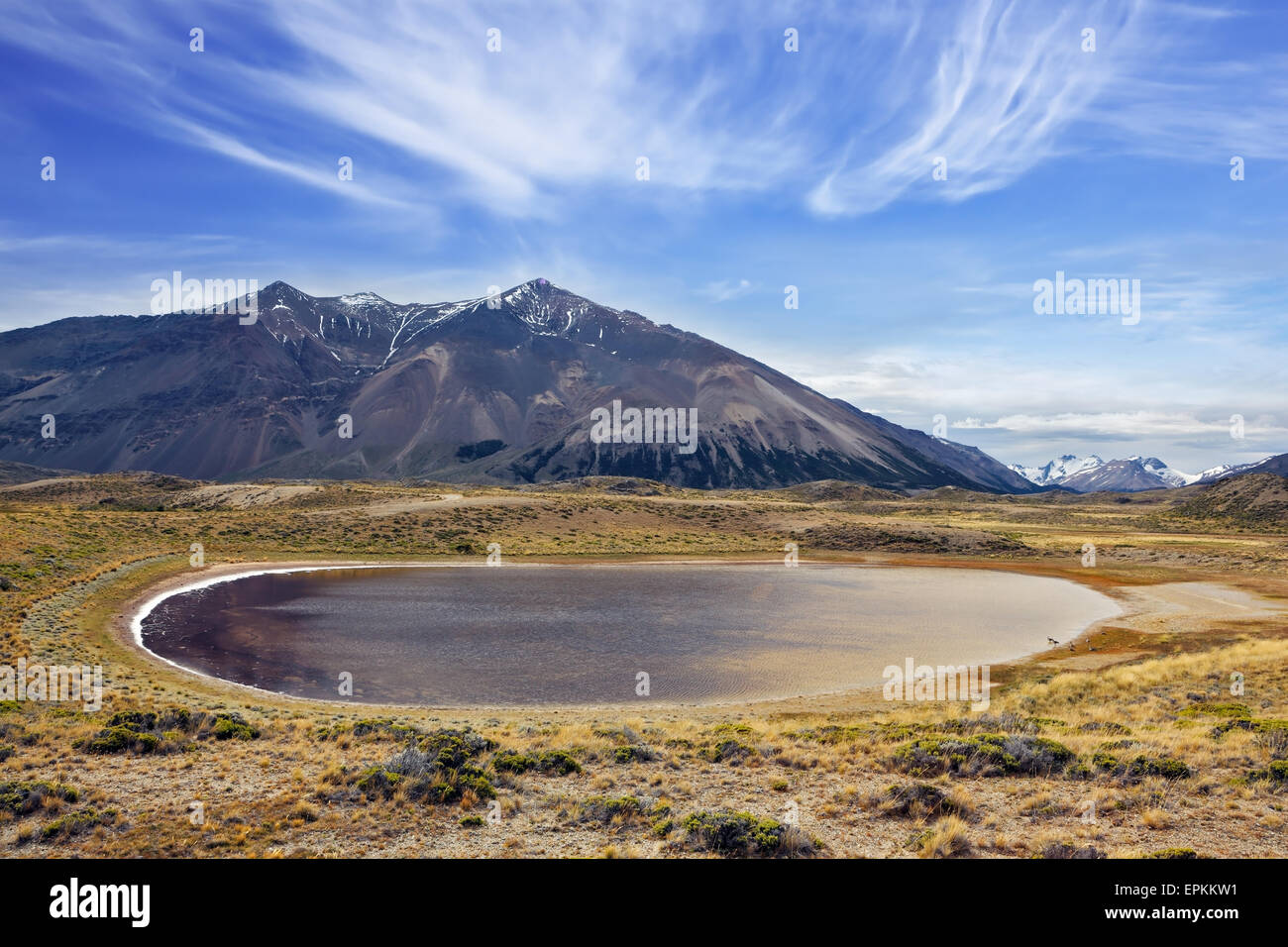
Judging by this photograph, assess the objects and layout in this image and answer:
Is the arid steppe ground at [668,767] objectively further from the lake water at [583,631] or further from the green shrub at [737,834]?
the lake water at [583,631]

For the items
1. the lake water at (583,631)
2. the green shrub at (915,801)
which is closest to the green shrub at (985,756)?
the green shrub at (915,801)

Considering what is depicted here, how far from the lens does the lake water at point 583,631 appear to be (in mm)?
26109

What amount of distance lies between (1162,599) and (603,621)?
37938 mm

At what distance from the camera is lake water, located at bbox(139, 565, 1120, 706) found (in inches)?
1028

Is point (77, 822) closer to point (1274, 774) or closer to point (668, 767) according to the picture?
point (668, 767)

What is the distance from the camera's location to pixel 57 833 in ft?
36.9

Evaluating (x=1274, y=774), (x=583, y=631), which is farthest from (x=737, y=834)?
(x=583, y=631)

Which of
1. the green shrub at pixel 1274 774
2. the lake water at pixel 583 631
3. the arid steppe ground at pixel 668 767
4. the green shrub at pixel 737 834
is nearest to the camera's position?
the green shrub at pixel 737 834

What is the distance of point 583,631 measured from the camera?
3525cm

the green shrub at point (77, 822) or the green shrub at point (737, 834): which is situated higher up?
the green shrub at point (77, 822)

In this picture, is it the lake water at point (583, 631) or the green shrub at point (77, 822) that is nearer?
the green shrub at point (77, 822)

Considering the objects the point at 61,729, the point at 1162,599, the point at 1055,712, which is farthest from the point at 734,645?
the point at 1162,599

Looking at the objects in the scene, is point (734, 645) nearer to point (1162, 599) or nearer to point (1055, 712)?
point (1055, 712)

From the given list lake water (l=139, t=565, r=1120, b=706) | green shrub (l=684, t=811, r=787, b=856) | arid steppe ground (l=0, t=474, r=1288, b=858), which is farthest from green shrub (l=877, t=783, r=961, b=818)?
lake water (l=139, t=565, r=1120, b=706)
